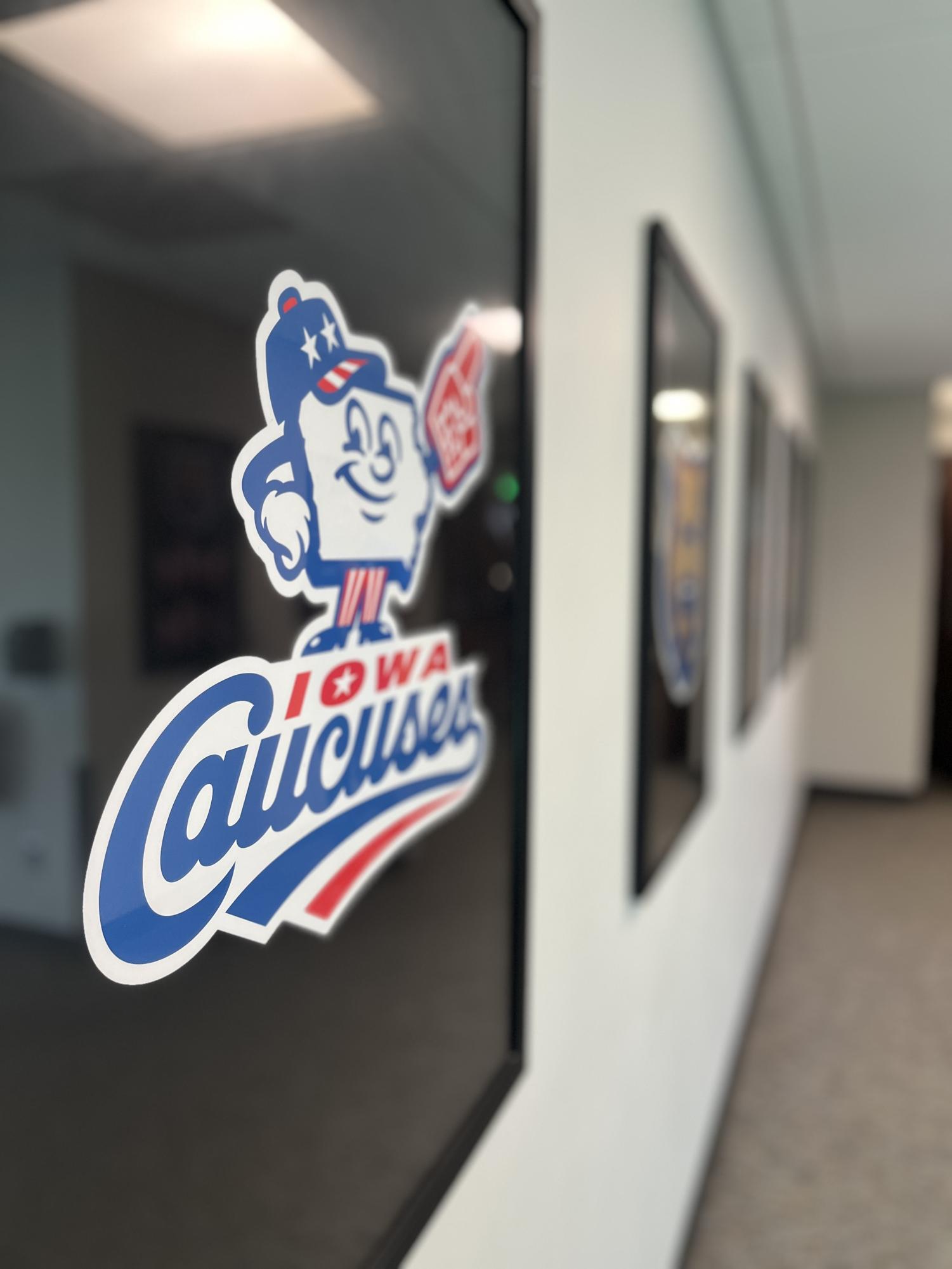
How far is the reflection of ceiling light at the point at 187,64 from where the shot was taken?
1.10ft

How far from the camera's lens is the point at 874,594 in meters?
5.60

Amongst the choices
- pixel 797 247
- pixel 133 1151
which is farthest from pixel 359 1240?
pixel 797 247

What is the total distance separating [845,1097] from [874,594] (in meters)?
A: 3.56

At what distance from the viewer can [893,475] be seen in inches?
215

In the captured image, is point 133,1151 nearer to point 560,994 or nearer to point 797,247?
point 560,994

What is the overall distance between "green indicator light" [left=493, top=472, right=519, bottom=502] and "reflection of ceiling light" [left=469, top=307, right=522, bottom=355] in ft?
0.29

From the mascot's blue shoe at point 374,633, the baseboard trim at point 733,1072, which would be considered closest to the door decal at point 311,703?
the mascot's blue shoe at point 374,633

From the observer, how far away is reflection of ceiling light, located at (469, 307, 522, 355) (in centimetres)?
69

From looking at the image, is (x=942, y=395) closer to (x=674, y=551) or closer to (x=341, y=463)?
(x=674, y=551)

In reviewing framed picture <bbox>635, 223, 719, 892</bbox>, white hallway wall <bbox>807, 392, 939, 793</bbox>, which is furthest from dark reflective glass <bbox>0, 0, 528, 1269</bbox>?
white hallway wall <bbox>807, 392, 939, 793</bbox>

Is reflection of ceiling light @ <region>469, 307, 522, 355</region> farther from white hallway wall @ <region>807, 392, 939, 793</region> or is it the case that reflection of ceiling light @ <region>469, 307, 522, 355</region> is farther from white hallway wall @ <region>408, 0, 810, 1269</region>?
white hallway wall @ <region>807, 392, 939, 793</region>

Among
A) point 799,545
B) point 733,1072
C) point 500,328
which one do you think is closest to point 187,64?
point 500,328

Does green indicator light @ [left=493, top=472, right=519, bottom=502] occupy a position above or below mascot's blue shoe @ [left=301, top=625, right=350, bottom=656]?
above

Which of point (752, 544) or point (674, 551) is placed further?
point (752, 544)
